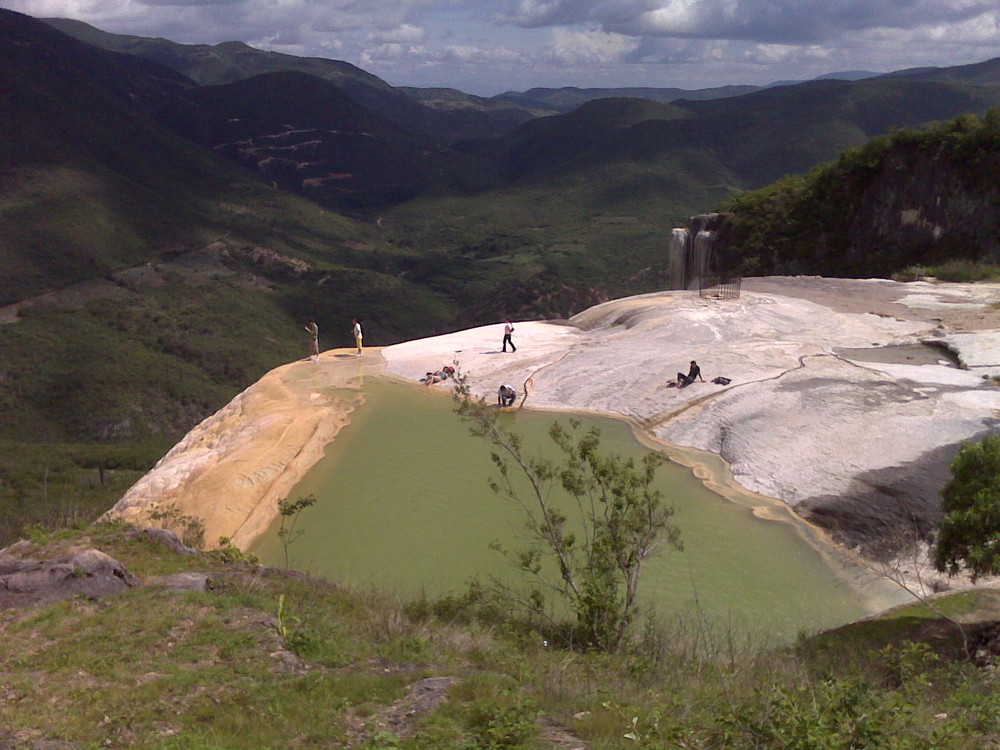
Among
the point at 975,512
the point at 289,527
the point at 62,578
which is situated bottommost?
the point at 289,527

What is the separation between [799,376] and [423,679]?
45.0 ft

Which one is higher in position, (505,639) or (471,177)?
(471,177)

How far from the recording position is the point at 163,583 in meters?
9.92

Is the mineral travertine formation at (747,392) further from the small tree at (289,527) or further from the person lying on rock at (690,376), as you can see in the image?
the small tree at (289,527)

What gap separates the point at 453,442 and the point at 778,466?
7004 mm

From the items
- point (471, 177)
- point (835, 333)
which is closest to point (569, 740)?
point (835, 333)

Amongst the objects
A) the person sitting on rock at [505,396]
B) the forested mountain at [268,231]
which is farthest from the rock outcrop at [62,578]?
the forested mountain at [268,231]

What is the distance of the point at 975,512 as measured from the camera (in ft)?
30.0

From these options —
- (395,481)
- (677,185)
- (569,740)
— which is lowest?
(395,481)

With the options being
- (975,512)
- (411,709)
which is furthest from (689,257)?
(411,709)

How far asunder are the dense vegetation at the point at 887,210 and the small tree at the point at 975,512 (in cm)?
2388

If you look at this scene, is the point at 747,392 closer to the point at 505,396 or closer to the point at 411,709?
the point at 505,396

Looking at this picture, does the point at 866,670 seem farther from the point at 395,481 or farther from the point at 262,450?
the point at 262,450

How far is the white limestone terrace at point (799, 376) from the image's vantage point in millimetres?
14758
